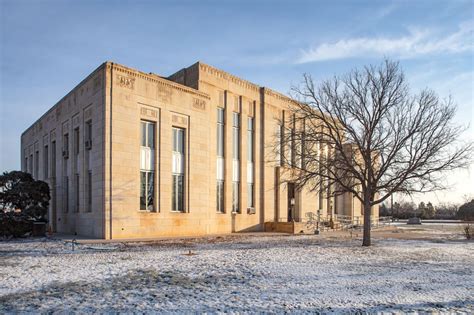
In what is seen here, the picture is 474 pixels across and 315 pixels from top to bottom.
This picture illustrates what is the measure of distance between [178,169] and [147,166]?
2442 mm

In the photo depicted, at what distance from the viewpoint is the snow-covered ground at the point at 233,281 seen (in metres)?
7.64

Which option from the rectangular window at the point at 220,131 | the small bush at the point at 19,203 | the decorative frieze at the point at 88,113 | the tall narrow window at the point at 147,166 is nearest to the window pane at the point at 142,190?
the tall narrow window at the point at 147,166

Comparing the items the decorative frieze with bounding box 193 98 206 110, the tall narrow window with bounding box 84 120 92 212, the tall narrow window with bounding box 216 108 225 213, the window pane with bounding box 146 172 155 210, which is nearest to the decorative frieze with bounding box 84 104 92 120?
the tall narrow window with bounding box 84 120 92 212

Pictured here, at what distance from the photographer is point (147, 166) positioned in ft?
78.4

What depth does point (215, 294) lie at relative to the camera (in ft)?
27.6

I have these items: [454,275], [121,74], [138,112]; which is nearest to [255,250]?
[454,275]

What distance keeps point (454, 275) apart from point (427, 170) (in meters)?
9.29

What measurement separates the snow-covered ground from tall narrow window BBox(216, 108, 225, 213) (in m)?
12.7

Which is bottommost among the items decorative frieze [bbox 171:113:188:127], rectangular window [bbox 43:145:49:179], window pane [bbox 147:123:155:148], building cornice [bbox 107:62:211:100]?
rectangular window [bbox 43:145:49:179]

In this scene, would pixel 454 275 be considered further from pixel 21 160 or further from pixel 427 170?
pixel 21 160

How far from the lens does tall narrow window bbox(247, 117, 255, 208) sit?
3120 centimetres

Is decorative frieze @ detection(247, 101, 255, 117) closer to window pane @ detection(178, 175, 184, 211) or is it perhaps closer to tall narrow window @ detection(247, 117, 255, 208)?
tall narrow window @ detection(247, 117, 255, 208)

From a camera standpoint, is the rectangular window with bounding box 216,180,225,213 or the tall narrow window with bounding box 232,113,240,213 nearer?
the rectangular window with bounding box 216,180,225,213

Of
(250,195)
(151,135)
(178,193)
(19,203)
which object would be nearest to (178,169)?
(178,193)
